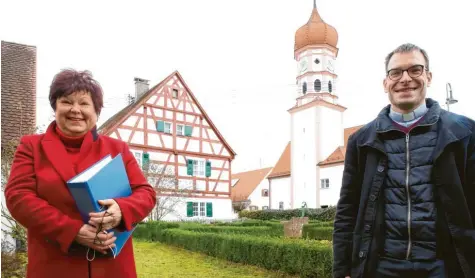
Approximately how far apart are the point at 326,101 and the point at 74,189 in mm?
41991

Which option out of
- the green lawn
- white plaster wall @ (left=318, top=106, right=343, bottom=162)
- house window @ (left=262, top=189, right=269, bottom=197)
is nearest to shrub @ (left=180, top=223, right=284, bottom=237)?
the green lawn

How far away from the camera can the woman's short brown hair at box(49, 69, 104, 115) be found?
8.70ft

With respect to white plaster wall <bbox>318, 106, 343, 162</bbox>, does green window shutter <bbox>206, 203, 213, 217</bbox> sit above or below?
below

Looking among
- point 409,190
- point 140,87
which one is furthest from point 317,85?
point 409,190

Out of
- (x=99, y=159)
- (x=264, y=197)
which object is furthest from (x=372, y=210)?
(x=264, y=197)

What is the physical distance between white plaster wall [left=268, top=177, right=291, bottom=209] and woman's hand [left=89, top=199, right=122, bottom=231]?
44009mm

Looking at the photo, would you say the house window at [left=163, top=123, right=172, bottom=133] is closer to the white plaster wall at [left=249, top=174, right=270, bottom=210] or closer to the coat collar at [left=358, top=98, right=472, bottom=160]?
the white plaster wall at [left=249, top=174, right=270, bottom=210]

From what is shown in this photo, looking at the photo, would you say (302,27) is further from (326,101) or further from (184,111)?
(184,111)

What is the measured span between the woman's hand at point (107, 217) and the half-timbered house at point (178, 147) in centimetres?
2335

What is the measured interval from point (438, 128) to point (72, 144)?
6.95 feet

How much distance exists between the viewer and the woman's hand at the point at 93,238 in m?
2.46

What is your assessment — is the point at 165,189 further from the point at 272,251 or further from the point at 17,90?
the point at 272,251

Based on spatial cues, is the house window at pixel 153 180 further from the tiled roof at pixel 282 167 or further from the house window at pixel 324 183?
the tiled roof at pixel 282 167

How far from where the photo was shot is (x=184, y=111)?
30.0 meters
